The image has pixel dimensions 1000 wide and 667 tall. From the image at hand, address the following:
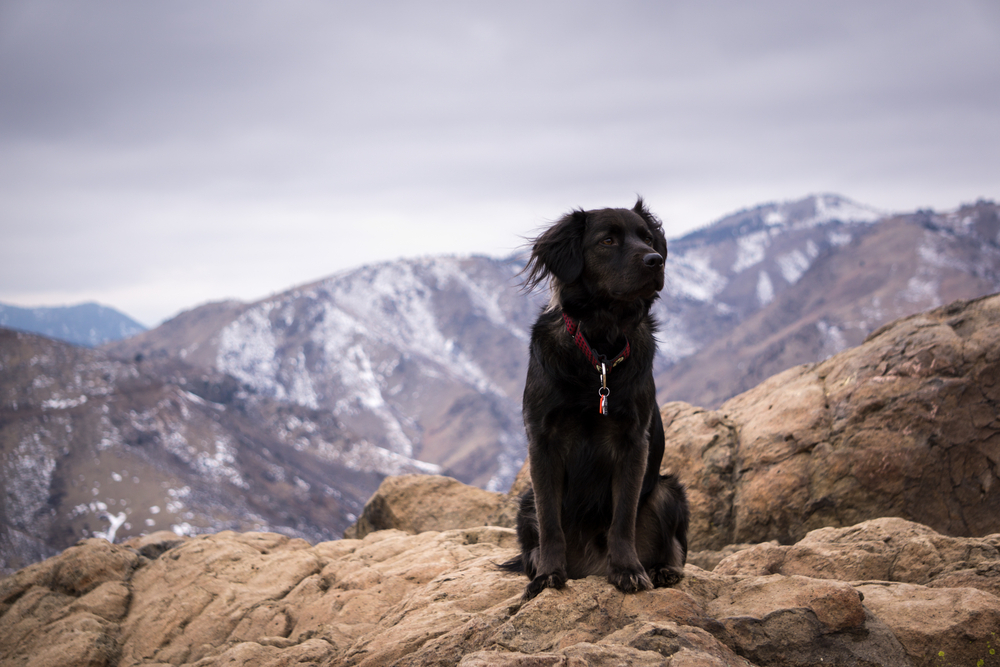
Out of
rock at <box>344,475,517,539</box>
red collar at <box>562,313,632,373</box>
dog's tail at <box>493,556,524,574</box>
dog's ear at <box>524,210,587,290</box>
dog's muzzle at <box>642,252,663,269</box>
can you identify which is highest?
dog's ear at <box>524,210,587,290</box>

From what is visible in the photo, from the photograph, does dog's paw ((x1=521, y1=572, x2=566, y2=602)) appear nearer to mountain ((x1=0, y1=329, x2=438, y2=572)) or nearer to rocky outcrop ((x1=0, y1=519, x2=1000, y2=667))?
rocky outcrop ((x1=0, y1=519, x2=1000, y2=667))

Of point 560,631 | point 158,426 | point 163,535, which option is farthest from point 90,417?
point 560,631

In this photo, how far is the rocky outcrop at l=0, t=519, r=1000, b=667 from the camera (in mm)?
5047

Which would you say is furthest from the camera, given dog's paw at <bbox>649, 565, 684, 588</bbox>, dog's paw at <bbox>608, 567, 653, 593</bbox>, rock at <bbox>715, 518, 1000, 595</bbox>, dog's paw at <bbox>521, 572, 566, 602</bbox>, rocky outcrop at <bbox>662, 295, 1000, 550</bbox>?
rocky outcrop at <bbox>662, 295, 1000, 550</bbox>

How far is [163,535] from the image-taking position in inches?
527

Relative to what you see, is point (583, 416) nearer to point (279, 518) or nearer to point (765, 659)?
point (765, 659)

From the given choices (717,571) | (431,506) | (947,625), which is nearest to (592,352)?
(947,625)

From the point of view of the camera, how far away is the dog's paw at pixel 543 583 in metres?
5.46

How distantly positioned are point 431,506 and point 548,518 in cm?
792

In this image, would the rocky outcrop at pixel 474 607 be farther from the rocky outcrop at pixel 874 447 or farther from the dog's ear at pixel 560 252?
the dog's ear at pixel 560 252

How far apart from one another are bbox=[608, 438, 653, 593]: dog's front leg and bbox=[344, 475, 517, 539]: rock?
6.78m

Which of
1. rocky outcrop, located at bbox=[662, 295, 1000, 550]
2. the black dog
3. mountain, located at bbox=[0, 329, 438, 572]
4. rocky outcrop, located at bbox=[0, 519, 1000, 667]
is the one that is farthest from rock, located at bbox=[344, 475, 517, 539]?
mountain, located at bbox=[0, 329, 438, 572]

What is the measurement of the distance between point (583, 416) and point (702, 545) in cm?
611

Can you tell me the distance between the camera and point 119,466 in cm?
15962
